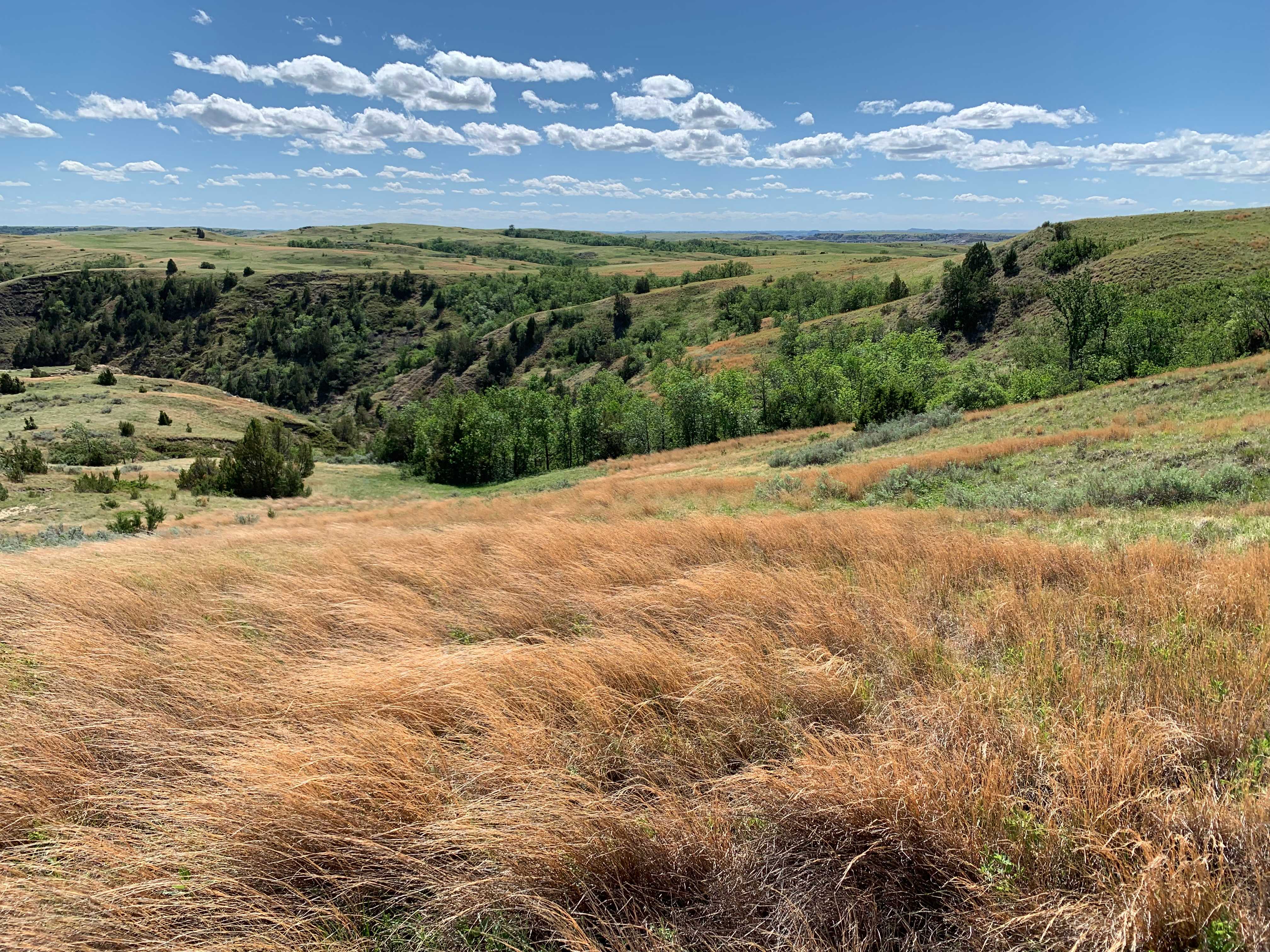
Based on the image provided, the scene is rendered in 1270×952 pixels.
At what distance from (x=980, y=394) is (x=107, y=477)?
48.9 meters

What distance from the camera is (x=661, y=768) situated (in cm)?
274

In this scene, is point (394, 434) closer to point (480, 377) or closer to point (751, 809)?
point (480, 377)

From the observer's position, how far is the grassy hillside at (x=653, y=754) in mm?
1996

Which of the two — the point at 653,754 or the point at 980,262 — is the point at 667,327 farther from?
the point at 653,754

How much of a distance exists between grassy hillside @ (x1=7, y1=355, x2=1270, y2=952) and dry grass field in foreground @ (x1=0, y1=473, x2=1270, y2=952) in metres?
0.02

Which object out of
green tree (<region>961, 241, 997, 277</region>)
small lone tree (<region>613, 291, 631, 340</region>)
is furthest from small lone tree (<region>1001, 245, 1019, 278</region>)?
small lone tree (<region>613, 291, 631, 340</region>)

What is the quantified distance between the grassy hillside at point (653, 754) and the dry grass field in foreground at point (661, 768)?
2 cm

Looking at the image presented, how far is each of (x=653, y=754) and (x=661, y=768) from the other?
13cm

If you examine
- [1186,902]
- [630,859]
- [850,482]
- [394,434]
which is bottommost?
[394,434]

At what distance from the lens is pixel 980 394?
3600 centimetres

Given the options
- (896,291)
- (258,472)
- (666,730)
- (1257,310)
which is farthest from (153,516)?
(896,291)

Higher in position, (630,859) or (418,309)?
(418,309)

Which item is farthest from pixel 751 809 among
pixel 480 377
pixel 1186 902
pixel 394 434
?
pixel 480 377

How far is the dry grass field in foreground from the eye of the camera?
6.51 ft
